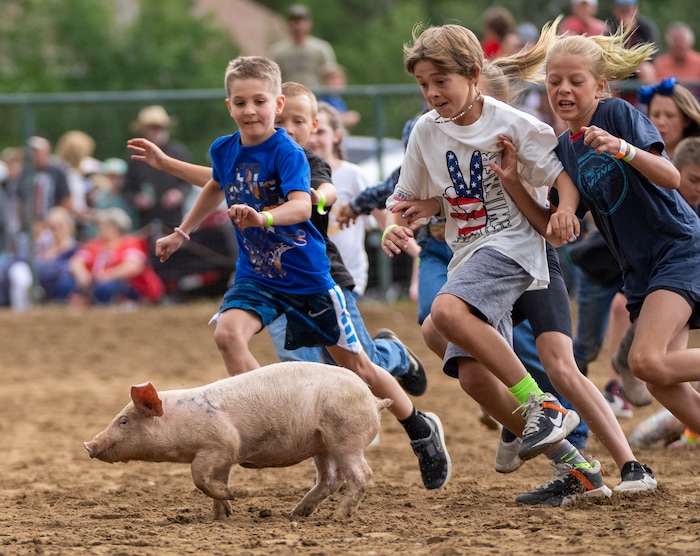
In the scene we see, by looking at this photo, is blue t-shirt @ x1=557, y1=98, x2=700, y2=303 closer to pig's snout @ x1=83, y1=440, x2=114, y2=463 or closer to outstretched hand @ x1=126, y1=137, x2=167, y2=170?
outstretched hand @ x1=126, y1=137, x2=167, y2=170

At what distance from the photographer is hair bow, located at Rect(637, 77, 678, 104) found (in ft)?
20.0

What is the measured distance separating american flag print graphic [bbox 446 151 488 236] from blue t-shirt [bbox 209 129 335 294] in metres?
0.68

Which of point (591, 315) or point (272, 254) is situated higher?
point (272, 254)

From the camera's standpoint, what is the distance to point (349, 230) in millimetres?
7043

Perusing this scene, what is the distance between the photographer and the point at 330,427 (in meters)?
4.67

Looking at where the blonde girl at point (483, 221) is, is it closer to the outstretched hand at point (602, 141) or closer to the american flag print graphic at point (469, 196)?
the american flag print graphic at point (469, 196)

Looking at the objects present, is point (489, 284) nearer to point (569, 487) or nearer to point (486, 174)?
point (486, 174)

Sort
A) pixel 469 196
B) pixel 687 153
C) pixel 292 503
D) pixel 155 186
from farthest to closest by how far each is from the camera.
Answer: pixel 155 186, pixel 687 153, pixel 292 503, pixel 469 196

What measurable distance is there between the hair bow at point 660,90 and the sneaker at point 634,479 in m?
2.14

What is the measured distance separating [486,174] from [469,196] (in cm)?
12

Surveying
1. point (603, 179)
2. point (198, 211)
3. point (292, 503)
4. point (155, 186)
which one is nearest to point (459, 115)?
point (603, 179)

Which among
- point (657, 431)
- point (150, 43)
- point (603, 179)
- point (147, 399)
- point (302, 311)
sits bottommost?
point (657, 431)

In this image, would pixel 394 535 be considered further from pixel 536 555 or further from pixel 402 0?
pixel 402 0

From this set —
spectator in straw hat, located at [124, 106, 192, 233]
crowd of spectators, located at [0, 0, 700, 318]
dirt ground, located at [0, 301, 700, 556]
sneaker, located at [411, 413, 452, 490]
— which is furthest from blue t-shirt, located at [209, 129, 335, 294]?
spectator in straw hat, located at [124, 106, 192, 233]
